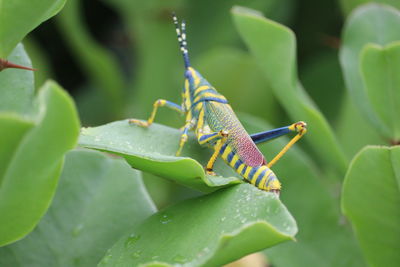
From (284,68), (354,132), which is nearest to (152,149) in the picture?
(284,68)

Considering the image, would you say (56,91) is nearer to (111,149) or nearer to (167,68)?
(111,149)

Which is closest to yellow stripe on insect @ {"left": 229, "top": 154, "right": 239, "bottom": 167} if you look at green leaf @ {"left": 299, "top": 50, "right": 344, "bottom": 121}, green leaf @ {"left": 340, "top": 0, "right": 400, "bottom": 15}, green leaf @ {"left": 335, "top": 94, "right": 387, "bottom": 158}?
green leaf @ {"left": 335, "top": 94, "right": 387, "bottom": 158}

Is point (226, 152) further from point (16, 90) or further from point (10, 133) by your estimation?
point (10, 133)

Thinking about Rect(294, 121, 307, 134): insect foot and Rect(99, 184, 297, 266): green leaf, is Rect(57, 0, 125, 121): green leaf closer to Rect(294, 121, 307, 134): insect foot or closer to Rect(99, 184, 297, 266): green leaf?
Rect(294, 121, 307, 134): insect foot

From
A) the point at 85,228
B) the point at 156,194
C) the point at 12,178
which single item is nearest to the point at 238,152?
the point at 85,228

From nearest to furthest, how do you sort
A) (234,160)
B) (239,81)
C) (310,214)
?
(234,160) < (310,214) < (239,81)

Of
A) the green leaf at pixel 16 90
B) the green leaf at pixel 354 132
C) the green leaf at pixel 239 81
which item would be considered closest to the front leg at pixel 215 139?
the green leaf at pixel 16 90
